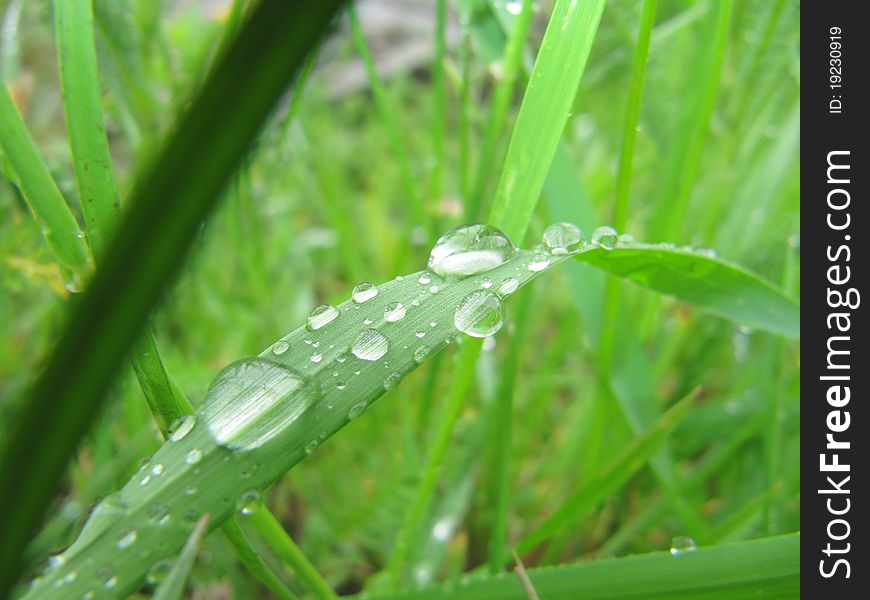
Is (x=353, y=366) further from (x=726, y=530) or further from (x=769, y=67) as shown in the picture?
(x=769, y=67)

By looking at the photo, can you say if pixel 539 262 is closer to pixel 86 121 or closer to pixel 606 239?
pixel 606 239

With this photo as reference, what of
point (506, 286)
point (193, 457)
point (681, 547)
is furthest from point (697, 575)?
point (193, 457)

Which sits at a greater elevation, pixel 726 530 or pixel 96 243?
pixel 96 243

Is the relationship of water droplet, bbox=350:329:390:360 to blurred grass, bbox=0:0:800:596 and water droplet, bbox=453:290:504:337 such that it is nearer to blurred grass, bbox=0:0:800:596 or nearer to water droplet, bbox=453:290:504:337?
water droplet, bbox=453:290:504:337

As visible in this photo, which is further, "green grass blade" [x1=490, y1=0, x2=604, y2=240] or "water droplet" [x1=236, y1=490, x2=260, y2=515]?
"green grass blade" [x1=490, y1=0, x2=604, y2=240]

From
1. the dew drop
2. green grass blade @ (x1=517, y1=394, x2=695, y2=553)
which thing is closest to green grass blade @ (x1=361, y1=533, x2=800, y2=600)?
green grass blade @ (x1=517, y1=394, x2=695, y2=553)

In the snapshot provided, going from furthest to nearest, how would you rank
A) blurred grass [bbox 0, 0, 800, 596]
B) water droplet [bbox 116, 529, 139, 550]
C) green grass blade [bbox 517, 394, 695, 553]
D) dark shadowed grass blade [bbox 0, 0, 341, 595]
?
blurred grass [bbox 0, 0, 800, 596]
green grass blade [bbox 517, 394, 695, 553]
water droplet [bbox 116, 529, 139, 550]
dark shadowed grass blade [bbox 0, 0, 341, 595]
